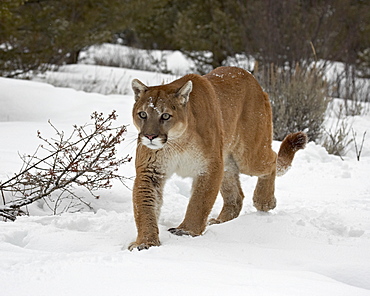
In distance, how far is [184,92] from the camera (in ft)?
11.9

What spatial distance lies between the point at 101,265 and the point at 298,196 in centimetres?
330

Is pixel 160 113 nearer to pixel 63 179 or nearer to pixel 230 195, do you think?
pixel 63 179

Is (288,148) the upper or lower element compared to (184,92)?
lower

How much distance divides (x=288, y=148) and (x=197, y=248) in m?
2.17

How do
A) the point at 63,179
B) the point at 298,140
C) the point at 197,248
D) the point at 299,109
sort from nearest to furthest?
the point at 197,248 < the point at 63,179 < the point at 298,140 < the point at 299,109

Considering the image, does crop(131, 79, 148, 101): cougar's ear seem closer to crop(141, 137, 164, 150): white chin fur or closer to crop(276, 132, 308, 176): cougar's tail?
crop(141, 137, 164, 150): white chin fur

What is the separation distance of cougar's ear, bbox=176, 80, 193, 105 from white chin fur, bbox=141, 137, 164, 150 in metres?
0.40

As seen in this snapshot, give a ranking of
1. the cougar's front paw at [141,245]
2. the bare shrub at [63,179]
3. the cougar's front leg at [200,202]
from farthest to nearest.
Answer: the bare shrub at [63,179] → the cougar's front leg at [200,202] → the cougar's front paw at [141,245]

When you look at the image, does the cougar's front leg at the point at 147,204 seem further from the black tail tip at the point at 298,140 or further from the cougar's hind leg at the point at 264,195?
the black tail tip at the point at 298,140

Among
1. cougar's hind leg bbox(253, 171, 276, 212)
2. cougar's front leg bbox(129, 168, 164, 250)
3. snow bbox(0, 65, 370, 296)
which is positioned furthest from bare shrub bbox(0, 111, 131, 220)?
cougar's hind leg bbox(253, 171, 276, 212)

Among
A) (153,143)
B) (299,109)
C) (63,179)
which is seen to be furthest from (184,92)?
(299,109)

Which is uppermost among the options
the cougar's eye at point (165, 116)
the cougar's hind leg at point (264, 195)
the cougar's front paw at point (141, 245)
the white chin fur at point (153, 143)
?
the cougar's eye at point (165, 116)

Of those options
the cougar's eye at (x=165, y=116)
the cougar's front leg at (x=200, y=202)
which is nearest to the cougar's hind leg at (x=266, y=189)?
the cougar's front leg at (x=200, y=202)

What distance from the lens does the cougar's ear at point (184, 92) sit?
3623 millimetres
